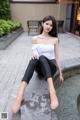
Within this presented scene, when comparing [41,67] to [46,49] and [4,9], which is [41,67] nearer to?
[46,49]

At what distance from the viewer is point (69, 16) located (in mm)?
18078

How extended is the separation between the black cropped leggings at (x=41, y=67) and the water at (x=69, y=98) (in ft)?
2.01

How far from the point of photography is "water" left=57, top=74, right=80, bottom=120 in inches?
156

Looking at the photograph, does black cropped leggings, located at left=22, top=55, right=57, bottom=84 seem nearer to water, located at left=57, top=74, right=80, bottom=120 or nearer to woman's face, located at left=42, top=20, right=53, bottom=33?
woman's face, located at left=42, top=20, right=53, bottom=33

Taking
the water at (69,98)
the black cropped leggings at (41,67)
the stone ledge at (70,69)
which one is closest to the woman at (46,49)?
the black cropped leggings at (41,67)

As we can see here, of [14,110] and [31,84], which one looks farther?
[31,84]

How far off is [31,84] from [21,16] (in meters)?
14.7

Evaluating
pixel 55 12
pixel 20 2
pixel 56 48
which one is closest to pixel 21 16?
pixel 20 2

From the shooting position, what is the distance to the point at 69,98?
469 centimetres

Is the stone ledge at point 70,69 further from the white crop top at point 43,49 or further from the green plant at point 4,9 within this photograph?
the green plant at point 4,9

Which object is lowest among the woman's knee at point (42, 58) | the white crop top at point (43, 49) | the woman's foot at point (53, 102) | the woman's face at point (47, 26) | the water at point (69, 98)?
the water at point (69, 98)

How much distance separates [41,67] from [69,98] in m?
0.97

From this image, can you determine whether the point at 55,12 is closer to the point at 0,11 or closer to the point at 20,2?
the point at 20,2

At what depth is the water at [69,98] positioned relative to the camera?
396cm
